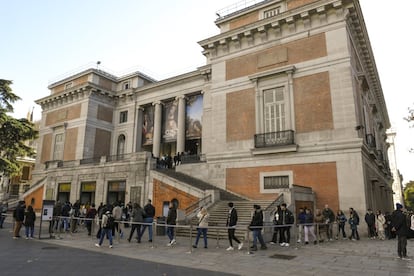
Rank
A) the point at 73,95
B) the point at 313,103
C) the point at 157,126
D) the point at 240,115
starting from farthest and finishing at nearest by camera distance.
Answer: the point at 73,95 < the point at 157,126 < the point at 240,115 < the point at 313,103

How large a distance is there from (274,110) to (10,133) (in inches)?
811

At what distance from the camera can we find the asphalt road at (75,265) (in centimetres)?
660

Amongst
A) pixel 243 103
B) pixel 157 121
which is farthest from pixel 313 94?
pixel 157 121

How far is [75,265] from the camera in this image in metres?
7.32

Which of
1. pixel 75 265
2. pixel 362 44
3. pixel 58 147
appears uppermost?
pixel 362 44

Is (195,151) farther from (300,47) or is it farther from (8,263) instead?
(8,263)

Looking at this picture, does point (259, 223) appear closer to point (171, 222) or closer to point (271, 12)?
point (171, 222)

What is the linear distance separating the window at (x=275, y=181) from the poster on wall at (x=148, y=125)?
598 inches

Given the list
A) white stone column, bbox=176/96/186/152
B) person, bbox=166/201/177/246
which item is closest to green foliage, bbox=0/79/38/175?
white stone column, bbox=176/96/186/152

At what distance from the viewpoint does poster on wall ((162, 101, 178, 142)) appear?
28641 millimetres

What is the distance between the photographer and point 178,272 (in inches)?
269

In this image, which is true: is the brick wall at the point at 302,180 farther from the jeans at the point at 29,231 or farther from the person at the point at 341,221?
the jeans at the point at 29,231

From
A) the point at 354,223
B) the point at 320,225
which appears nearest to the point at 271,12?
the point at 354,223

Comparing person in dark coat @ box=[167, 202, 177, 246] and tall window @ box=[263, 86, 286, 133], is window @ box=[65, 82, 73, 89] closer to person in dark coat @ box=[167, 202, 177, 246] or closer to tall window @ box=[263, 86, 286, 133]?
tall window @ box=[263, 86, 286, 133]
